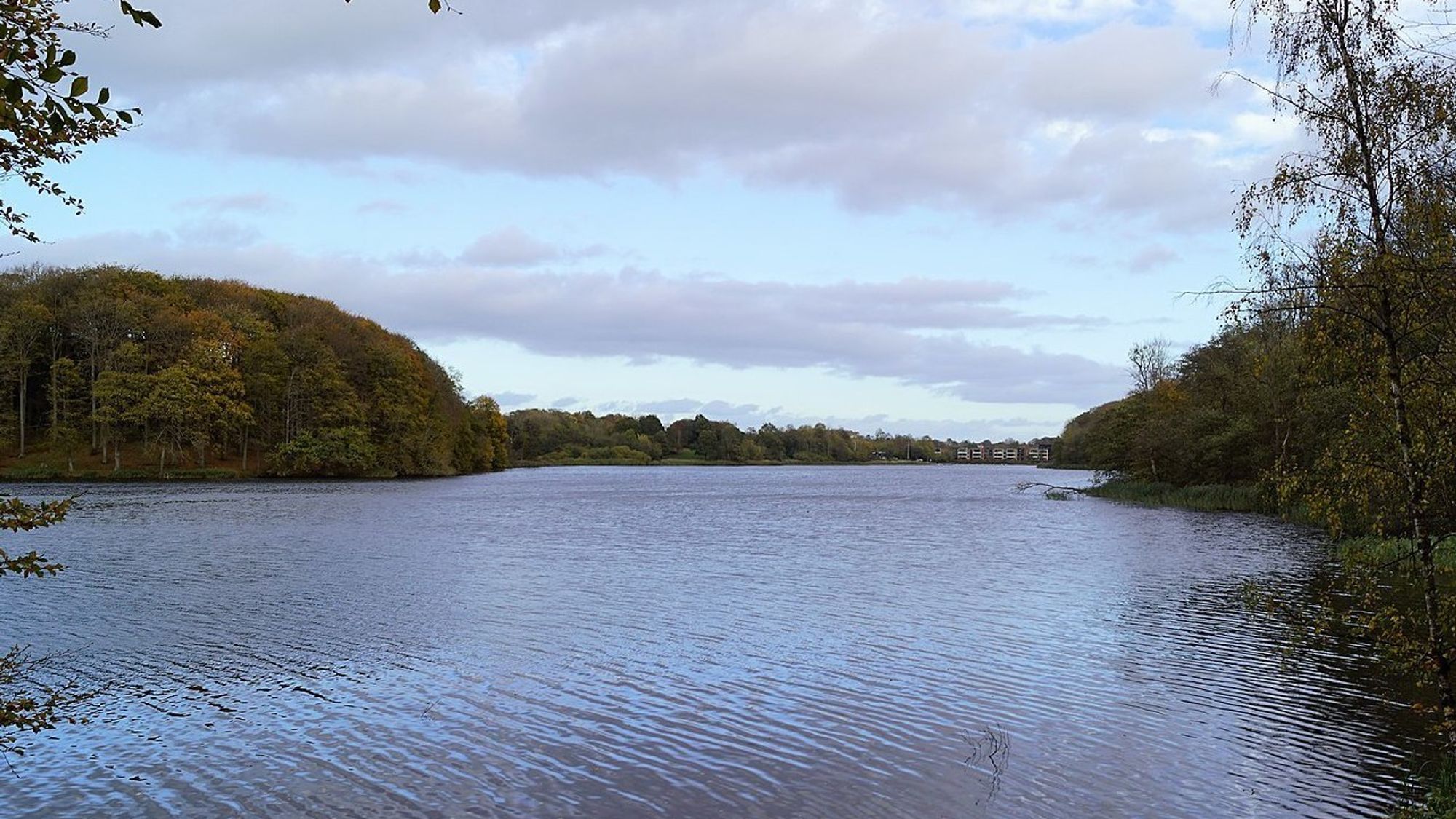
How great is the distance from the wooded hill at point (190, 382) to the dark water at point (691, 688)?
50775 millimetres

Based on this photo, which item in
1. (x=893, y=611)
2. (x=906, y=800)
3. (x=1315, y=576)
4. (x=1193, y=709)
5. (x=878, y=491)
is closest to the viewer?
(x=906, y=800)

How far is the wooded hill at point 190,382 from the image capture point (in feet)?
234

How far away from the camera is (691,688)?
41.5 feet

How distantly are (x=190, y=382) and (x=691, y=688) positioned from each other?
71.6 metres

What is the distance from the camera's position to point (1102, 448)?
65188mm

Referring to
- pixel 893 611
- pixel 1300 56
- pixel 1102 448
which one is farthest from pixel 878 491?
pixel 1300 56

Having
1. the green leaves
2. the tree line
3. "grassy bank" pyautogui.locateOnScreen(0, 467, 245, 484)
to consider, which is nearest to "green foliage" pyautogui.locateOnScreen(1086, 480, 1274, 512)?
the green leaves

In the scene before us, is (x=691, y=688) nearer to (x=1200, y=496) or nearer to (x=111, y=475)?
(x=1200, y=496)

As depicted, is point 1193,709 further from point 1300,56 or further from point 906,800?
point 1300,56

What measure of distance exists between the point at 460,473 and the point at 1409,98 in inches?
4350

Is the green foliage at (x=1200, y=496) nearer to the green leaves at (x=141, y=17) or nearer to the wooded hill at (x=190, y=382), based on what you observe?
the green leaves at (x=141, y=17)

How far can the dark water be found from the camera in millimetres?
8922

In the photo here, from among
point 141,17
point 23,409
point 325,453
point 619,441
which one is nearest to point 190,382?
point 23,409

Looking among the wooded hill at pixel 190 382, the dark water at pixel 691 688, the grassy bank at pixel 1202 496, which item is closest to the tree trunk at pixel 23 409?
the wooded hill at pixel 190 382
